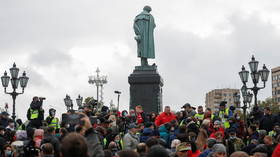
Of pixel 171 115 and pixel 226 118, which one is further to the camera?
pixel 226 118

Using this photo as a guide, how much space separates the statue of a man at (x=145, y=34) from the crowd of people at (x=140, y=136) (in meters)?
→ 7.54

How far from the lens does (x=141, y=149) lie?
876 centimetres

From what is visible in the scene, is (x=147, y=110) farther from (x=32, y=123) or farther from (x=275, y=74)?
(x=275, y=74)

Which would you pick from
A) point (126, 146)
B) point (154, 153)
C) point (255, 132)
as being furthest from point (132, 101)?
point (154, 153)

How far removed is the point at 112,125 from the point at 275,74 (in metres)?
141

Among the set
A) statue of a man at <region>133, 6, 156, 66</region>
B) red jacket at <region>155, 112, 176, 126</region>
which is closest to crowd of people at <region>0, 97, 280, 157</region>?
red jacket at <region>155, 112, 176, 126</region>

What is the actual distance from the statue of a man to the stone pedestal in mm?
1485

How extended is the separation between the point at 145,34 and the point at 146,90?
3.30 meters

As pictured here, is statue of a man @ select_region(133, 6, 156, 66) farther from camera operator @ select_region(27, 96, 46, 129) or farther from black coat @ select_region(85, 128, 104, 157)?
black coat @ select_region(85, 128, 104, 157)

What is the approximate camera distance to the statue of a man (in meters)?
27.4

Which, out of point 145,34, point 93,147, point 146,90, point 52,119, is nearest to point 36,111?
point 52,119

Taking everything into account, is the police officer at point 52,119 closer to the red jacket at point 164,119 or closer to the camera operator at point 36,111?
the camera operator at point 36,111

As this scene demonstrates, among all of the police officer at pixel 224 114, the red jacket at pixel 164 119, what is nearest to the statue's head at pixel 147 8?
the police officer at pixel 224 114

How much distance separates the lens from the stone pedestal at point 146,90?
85.9 feet
